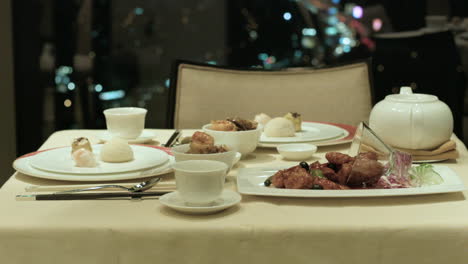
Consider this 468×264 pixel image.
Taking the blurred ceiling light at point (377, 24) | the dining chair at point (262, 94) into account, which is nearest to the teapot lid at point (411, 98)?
the dining chair at point (262, 94)

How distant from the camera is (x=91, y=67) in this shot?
3775 millimetres

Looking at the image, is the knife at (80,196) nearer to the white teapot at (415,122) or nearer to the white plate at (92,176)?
the white plate at (92,176)

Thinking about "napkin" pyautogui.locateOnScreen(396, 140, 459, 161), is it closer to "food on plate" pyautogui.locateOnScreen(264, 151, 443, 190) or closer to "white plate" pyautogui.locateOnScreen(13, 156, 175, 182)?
"food on plate" pyautogui.locateOnScreen(264, 151, 443, 190)

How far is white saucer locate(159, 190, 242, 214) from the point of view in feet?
3.21

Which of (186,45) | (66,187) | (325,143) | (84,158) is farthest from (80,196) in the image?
(186,45)

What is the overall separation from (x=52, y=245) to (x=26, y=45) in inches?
118

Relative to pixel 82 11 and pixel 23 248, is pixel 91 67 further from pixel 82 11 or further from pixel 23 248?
pixel 23 248

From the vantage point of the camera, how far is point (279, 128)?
65.6 inches

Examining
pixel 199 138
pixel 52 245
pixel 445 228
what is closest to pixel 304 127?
pixel 199 138

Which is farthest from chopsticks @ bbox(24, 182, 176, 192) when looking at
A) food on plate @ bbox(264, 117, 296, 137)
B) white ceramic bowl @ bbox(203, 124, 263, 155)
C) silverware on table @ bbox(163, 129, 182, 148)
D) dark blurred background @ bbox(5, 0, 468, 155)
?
dark blurred background @ bbox(5, 0, 468, 155)

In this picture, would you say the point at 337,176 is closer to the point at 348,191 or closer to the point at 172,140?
the point at 348,191

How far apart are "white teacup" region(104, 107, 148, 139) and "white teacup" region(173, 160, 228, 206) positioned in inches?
24.4

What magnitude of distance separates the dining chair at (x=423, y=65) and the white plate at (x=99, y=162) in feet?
7.92

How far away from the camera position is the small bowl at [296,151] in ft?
4.73
